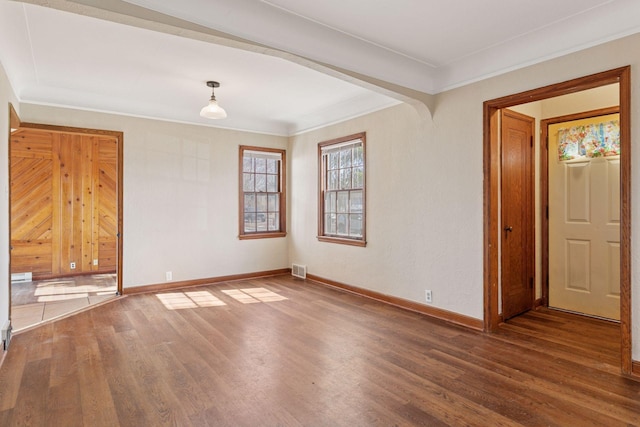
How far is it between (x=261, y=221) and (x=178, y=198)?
147 cm

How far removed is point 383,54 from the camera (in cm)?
341

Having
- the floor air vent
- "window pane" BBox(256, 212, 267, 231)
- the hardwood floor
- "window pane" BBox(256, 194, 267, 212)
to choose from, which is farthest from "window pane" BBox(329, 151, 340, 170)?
the hardwood floor

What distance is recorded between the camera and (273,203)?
6.52 metres

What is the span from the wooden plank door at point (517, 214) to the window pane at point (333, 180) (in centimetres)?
246

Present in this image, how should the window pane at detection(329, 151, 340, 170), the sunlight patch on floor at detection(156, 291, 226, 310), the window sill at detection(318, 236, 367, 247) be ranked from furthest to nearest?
1. the window pane at detection(329, 151, 340, 170)
2. the window sill at detection(318, 236, 367, 247)
3. the sunlight patch on floor at detection(156, 291, 226, 310)

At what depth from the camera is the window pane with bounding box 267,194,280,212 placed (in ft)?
21.2

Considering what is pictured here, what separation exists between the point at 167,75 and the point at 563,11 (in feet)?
12.2

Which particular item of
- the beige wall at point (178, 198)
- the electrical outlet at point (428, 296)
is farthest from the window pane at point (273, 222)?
the electrical outlet at point (428, 296)

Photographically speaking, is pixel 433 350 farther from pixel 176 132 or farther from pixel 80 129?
pixel 80 129

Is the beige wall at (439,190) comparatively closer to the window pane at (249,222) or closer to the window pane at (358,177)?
the window pane at (358,177)

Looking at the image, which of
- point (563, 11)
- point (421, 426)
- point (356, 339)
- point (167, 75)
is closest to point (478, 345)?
point (356, 339)

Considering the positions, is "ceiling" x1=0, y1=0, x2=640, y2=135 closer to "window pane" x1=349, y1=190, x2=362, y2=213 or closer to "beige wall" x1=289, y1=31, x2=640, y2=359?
"beige wall" x1=289, y1=31, x2=640, y2=359

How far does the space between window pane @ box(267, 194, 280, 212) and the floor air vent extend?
3.48ft

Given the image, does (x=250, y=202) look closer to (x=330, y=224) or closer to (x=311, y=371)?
(x=330, y=224)
